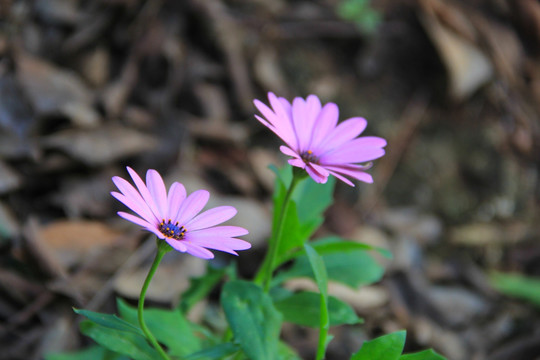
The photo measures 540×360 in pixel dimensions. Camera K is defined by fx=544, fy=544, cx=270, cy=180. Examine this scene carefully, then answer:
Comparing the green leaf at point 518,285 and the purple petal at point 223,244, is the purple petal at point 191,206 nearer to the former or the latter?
the purple petal at point 223,244

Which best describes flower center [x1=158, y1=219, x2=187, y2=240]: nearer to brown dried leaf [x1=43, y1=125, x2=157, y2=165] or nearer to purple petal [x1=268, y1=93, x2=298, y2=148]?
purple petal [x1=268, y1=93, x2=298, y2=148]

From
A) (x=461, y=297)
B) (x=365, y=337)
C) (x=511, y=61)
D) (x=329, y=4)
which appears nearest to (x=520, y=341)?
(x=461, y=297)

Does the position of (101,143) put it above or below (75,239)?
above

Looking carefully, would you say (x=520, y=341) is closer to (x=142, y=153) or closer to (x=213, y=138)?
(x=213, y=138)

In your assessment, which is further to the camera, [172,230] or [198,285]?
[198,285]

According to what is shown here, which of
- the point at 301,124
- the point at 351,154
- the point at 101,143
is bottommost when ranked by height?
the point at 351,154

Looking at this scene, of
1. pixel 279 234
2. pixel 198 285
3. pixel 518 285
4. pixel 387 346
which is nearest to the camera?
pixel 387 346

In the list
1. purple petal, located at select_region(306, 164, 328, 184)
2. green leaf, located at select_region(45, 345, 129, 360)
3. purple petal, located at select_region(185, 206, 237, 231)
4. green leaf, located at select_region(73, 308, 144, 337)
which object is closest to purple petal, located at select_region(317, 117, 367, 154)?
purple petal, located at select_region(306, 164, 328, 184)

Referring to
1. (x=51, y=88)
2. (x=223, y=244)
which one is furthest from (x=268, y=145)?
(x=223, y=244)

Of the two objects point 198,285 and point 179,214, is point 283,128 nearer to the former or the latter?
point 179,214
